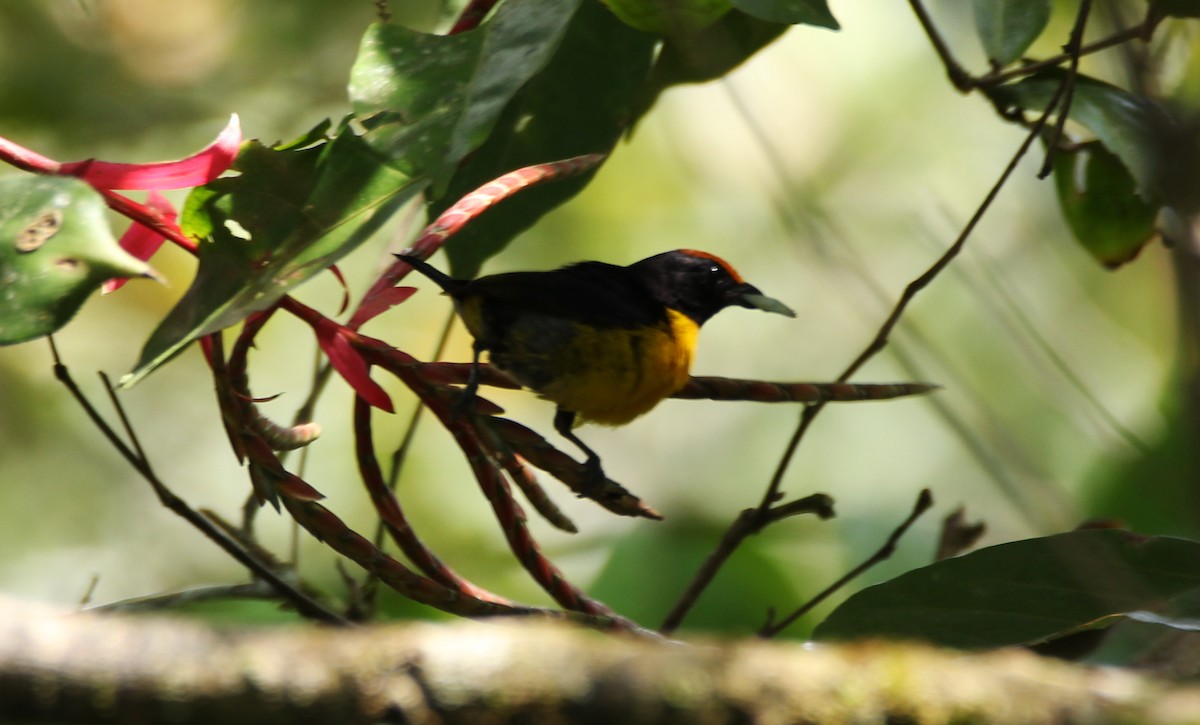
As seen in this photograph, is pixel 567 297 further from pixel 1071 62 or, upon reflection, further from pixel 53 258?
pixel 53 258

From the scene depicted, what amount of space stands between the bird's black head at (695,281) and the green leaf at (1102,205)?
27.7 inches

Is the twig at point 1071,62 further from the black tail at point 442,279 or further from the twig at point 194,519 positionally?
the twig at point 194,519

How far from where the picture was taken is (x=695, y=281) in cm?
229

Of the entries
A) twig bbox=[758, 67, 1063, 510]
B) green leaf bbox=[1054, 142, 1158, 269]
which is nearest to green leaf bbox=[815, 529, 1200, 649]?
twig bbox=[758, 67, 1063, 510]

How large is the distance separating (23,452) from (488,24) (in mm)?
3070

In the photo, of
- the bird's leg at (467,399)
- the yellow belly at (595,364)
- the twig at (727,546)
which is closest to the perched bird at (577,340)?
the yellow belly at (595,364)

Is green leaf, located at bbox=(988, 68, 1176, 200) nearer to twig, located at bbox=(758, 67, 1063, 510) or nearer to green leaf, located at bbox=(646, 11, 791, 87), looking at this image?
twig, located at bbox=(758, 67, 1063, 510)

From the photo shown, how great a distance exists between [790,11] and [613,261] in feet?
8.90

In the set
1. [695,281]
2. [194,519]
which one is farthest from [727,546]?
[695,281]

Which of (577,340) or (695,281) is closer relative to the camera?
(577,340)

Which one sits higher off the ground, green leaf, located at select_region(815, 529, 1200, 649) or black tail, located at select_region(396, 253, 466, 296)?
black tail, located at select_region(396, 253, 466, 296)

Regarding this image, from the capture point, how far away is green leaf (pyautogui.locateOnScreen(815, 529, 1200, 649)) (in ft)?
3.99

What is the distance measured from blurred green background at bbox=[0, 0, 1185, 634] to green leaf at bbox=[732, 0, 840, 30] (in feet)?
6.59

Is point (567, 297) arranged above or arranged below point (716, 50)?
below
